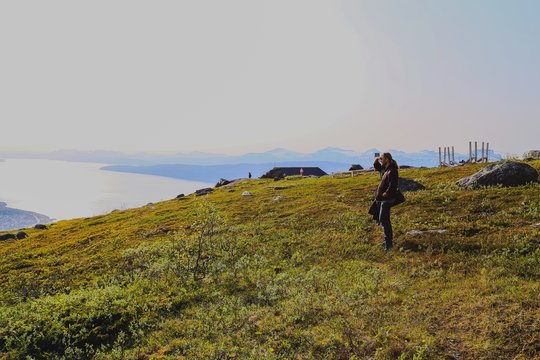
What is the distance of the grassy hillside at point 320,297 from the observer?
1039 cm

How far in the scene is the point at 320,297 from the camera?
13.9 metres

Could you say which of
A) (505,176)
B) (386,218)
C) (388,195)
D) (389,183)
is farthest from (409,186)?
(386,218)

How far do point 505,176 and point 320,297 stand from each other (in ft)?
78.0

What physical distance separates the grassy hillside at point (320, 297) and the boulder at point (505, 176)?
267cm

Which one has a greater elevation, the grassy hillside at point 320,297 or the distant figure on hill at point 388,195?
the distant figure on hill at point 388,195

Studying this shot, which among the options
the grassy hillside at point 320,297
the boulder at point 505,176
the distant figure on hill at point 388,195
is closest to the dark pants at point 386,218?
the distant figure on hill at point 388,195

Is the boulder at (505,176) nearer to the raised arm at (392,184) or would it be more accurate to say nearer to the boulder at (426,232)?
the boulder at (426,232)

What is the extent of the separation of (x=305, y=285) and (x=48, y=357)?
910 centimetres

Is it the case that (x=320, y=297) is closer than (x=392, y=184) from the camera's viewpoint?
Yes

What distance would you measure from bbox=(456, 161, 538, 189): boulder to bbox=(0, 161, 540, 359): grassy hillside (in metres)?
2.67

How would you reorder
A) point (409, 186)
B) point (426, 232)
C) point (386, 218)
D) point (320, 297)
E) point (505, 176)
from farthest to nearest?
point (409, 186)
point (505, 176)
point (426, 232)
point (386, 218)
point (320, 297)

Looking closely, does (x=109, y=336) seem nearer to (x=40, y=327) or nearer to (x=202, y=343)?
(x=40, y=327)

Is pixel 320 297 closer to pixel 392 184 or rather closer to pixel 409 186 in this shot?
pixel 392 184

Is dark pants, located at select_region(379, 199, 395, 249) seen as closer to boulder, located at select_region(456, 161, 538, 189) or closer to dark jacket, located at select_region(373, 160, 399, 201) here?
dark jacket, located at select_region(373, 160, 399, 201)
